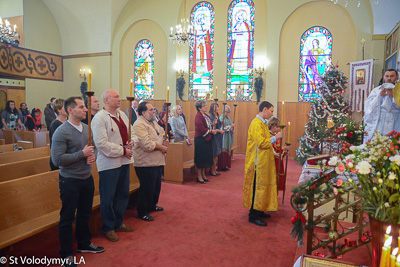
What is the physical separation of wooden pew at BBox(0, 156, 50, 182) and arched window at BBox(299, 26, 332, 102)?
28.1 ft

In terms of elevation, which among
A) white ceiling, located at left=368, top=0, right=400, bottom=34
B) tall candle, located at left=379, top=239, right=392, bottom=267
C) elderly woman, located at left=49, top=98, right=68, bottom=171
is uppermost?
white ceiling, located at left=368, top=0, right=400, bottom=34

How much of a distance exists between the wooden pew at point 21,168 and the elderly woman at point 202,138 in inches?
124

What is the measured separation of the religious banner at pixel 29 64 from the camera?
1159cm

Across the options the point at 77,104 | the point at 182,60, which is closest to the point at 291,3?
the point at 182,60

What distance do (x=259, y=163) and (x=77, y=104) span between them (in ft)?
8.26

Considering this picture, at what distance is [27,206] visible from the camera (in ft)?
10.8

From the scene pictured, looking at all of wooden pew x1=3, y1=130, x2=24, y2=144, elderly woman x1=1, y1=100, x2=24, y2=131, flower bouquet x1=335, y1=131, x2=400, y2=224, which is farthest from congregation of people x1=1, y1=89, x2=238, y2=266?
elderly woman x1=1, y1=100, x2=24, y2=131

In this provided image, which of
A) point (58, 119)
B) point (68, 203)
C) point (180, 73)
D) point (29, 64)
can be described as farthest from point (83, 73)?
point (68, 203)

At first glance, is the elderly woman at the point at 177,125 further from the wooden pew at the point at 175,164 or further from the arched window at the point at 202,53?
the arched window at the point at 202,53

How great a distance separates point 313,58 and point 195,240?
864 centimetres

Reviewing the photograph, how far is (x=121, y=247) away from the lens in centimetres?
352

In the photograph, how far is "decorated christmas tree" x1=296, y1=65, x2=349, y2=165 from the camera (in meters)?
8.70

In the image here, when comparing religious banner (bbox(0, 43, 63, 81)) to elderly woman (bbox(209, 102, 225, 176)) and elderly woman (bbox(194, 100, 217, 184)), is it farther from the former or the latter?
elderly woman (bbox(194, 100, 217, 184))

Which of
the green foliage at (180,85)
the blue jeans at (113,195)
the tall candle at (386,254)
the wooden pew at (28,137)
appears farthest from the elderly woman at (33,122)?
the tall candle at (386,254)
